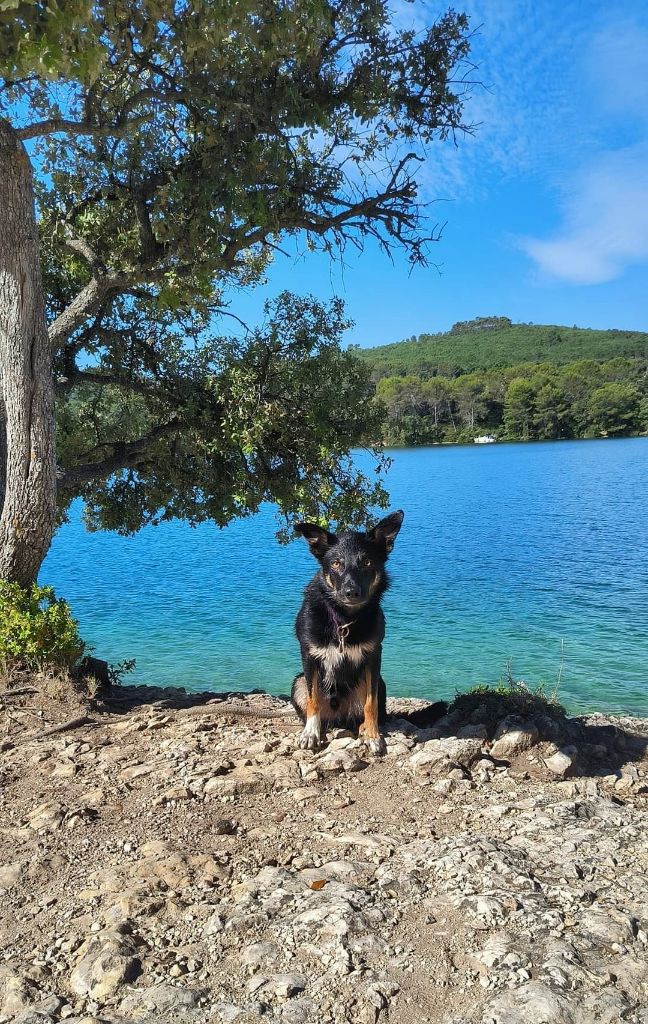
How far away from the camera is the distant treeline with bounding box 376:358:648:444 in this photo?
132 m

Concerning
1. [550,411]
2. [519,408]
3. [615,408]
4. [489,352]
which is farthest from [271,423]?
[489,352]

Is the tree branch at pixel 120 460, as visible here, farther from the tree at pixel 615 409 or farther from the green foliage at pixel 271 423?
the tree at pixel 615 409

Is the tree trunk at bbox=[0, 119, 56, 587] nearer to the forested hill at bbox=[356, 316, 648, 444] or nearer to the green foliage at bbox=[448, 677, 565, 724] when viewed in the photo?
the green foliage at bbox=[448, 677, 565, 724]

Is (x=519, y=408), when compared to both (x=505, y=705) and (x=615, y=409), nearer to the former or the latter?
(x=615, y=409)

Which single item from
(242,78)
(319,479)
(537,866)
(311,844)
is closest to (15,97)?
(242,78)

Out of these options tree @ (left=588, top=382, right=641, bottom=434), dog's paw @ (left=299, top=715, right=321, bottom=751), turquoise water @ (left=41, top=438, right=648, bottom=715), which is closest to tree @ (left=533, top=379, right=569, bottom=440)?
tree @ (left=588, top=382, right=641, bottom=434)

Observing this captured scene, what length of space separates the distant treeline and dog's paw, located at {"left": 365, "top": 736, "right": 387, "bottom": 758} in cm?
12156

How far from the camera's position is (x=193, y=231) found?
7820 millimetres

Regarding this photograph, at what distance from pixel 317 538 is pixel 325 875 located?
9.17 ft

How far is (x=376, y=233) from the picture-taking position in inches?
376

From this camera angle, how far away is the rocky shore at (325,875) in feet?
10.5

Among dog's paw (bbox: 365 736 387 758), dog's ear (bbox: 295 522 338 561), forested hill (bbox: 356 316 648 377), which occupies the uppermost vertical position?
forested hill (bbox: 356 316 648 377)

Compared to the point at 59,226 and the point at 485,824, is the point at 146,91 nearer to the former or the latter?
the point at 59,226

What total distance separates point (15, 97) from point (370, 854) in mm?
9173
